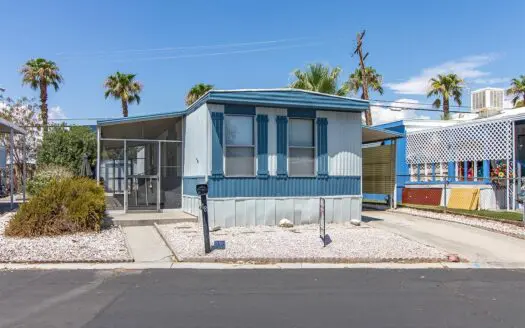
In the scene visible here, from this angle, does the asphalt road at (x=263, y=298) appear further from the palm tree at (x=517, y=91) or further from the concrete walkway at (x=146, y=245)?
the palm tree at (x=517, y=91)

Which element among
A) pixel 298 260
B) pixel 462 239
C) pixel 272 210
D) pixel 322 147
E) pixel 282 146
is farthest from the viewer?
pixel 322 147

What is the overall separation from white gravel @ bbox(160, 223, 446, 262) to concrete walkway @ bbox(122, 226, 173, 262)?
22 centimetres

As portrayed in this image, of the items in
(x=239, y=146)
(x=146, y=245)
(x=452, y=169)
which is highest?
(x=239, y=146)

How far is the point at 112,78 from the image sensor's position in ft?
121

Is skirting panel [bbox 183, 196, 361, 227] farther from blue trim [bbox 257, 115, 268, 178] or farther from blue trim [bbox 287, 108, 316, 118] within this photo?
blue trim [bbox 287, 108, 316, 118]

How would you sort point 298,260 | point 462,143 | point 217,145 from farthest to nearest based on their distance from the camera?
1. point 462,143
2. point 217,145
3. point 298,260

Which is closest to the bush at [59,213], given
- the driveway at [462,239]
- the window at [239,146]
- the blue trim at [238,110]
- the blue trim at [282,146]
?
the window at [239,146]

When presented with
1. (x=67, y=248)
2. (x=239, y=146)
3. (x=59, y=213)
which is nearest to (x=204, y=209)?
(x=67, y=248)

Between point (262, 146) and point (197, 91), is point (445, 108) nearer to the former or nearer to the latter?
point (197, 91)

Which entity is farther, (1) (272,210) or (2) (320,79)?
A: (2) (320,79)

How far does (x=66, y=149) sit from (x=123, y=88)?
9729 millimetres

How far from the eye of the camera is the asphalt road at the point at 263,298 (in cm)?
561

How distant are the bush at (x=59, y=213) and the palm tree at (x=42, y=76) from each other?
25.7 meters

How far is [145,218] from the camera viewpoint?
45.3 ft
